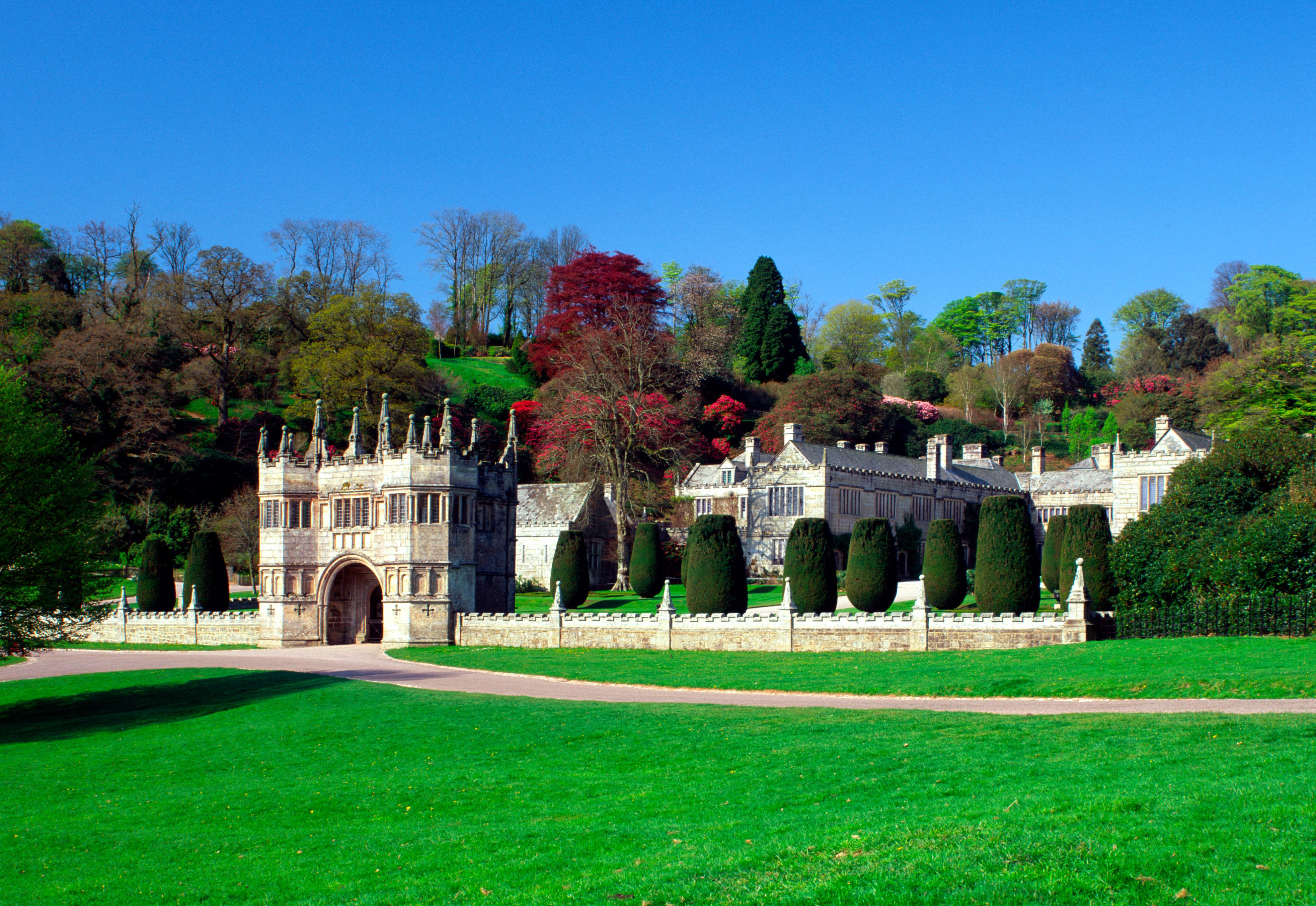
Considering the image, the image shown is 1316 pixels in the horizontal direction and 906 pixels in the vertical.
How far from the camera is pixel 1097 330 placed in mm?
121688

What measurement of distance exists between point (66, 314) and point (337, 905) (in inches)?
3037

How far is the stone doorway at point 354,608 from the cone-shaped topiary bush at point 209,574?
956 centimetres

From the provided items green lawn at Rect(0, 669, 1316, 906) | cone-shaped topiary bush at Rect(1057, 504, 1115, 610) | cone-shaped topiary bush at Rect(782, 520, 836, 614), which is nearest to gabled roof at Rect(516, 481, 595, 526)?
cone-shaped topiary bush at Rect(782, 520, 836, 614)

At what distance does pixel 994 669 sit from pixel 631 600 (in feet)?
105

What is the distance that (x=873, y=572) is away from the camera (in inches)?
1869

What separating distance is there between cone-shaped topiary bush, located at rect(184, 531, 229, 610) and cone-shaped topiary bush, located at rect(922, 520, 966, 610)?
1276 inches

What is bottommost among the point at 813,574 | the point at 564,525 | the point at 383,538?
the point at 813,574

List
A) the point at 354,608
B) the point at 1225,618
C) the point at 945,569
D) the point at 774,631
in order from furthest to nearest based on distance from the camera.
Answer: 1. the point at 945,569
2. the point at 354,608
3. the point at 774,631
4. the point at 1225,618

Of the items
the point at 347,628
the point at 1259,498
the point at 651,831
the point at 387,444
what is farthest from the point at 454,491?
the point at 651,831

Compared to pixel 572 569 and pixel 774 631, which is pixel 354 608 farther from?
pixel 774 631

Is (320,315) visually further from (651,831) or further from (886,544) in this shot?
(651,831)

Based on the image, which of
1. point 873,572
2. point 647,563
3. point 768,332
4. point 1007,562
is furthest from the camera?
point 768,332

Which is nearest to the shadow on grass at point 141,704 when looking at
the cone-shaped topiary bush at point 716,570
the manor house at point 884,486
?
the cone-shaped topiary bush at point 716,570

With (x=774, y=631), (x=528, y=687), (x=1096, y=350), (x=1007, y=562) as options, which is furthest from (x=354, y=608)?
(x=1096, y=350)
